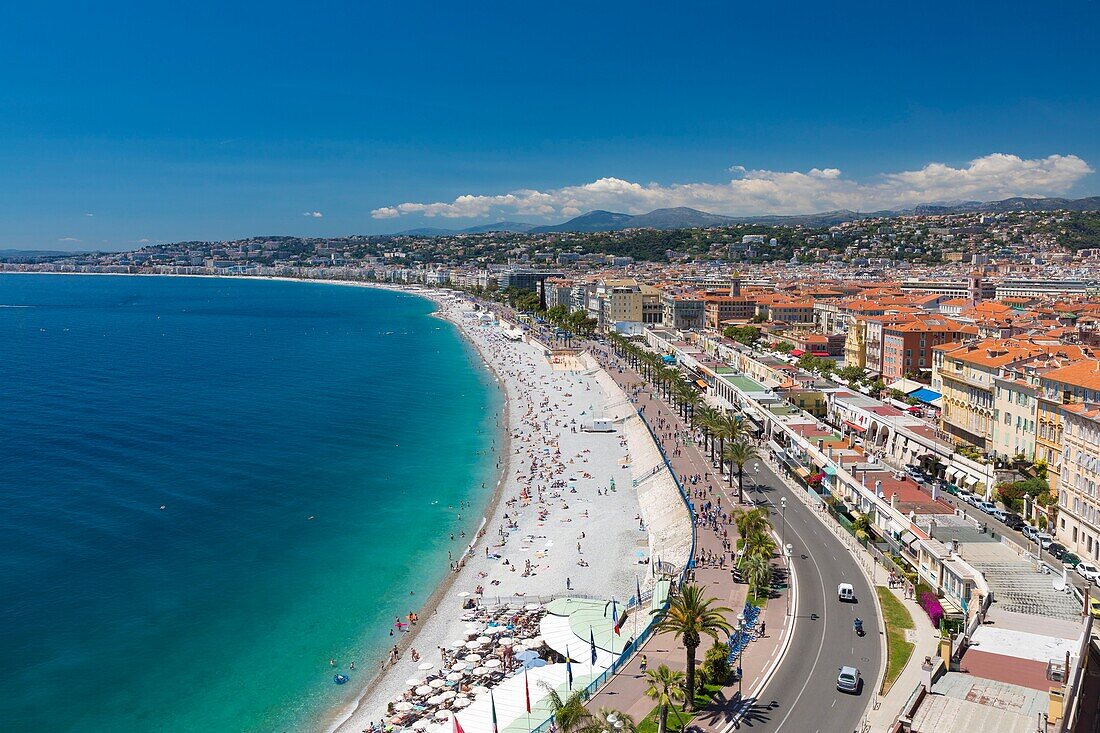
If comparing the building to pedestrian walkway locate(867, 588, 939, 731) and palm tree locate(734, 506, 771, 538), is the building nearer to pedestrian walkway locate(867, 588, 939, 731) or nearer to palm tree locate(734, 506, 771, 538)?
palm tree locate(734, 506, 771, 538)

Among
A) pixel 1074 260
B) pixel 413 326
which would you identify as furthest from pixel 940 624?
pixel 1074 260

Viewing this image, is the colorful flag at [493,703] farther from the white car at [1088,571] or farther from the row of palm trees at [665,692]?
the white car at [1088,571]

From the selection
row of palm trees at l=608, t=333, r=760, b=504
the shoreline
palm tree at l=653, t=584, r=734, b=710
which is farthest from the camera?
row of palm trees at l=608, t=333, r=760, b=504

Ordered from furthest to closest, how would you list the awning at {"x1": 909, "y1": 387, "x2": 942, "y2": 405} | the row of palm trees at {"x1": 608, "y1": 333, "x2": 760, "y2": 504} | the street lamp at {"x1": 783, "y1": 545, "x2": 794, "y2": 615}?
the awning at {"x1": 909, "y1": 387, "x2": 942, "y2": 405} → the row of palm trees at {"x1": 608, "y1": 333, "x2": 760, "y2": 504} → the street lamp at {"x1": 783, "y1": 545, "x2": 794, "y2": 615}

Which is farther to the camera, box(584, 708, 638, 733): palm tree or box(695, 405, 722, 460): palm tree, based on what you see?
box(695, 405, 722, 460): palm tree

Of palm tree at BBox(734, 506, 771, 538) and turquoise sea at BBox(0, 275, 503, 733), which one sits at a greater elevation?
palm tree at BBox(734, 506, 771, 538)

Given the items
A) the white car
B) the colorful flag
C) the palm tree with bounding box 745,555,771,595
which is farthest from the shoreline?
the white car

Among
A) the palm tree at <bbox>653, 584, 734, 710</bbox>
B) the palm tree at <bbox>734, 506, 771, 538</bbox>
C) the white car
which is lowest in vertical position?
the white car

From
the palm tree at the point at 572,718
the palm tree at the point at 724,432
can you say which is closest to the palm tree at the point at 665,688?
the palm tree at the point at 572,718
